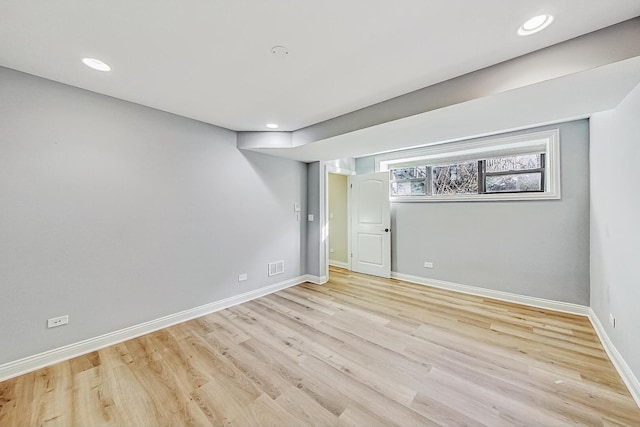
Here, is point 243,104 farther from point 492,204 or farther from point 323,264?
point 492,204

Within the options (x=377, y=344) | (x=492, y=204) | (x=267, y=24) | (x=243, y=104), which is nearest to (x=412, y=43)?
(x=267, y=24)

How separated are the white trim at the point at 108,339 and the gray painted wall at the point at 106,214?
2.2 inches

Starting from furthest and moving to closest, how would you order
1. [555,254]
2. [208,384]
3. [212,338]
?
[555,254], [212,338], [208,384]

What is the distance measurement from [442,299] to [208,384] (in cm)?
319

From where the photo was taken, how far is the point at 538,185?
135 inches

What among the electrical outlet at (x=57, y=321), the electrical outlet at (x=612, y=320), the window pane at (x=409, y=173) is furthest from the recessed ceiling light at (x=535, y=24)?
the electrical outlet at (x=57, y=321)

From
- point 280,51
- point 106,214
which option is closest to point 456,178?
point 280,51

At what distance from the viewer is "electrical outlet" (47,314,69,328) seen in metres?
2.15

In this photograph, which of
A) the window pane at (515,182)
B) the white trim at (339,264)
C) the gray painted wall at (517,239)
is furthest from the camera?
the white trim at (339,264)

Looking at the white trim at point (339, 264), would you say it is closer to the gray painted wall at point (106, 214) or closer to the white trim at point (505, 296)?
the white trim at point (505, 296)

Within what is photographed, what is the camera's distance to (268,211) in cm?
395

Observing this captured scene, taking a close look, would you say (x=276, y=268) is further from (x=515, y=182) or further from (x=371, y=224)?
(x=515, y=182)

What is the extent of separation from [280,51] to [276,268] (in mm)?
3180

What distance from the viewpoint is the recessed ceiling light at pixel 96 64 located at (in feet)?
6.14
